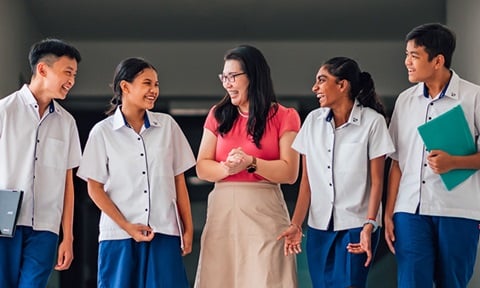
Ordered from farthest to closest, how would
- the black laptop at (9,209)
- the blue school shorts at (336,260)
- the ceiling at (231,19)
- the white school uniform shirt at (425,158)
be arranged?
the ceiling at (231,19), the blue school shorts at (336,260), the white school uniform shirt at (425,158), the black laptop at (9,209)

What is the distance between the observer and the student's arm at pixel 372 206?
3.33 m

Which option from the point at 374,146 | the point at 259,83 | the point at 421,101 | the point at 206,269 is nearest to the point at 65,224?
the point at 206,269

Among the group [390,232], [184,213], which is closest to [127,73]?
[184,213]

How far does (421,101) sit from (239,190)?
0.78 metres

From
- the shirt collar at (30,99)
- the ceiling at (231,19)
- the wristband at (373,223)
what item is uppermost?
the ceiling at (231,19)

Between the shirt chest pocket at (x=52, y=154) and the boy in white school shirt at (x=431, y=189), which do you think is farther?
the shirt chest pocket at (x=52, y=154)

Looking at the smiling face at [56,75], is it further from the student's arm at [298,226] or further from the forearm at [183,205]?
the student's arm at [298,226]

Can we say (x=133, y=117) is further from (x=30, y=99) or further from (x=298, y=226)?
(x=298, y=226)

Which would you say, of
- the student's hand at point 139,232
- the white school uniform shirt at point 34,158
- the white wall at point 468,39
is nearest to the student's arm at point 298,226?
the student's hand at point 139,232

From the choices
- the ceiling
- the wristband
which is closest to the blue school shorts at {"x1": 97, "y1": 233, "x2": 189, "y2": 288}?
the wristband

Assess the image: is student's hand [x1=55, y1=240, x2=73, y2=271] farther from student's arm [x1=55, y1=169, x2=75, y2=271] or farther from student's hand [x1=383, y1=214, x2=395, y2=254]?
student's hand [x1=383, y1=214, x2=395, y2=254]

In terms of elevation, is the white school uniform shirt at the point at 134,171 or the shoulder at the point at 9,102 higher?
the shoulder at the point at 9,102

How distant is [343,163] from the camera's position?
3.43 m

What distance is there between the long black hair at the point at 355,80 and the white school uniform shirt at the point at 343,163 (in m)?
0.05
